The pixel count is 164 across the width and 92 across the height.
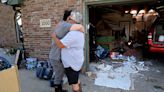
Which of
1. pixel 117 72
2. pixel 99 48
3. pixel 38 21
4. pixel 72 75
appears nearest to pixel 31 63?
pixel 38 21

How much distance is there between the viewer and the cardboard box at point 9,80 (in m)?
2.36

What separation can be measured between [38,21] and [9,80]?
444 cm

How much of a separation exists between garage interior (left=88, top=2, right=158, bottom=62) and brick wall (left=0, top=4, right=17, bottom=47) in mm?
5732

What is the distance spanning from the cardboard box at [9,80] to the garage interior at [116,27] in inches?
182

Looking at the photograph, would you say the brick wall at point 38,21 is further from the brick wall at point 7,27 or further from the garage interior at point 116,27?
the brick wall at point 7,27

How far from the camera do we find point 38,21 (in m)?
6.64

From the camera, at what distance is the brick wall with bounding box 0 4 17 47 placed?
11.6m

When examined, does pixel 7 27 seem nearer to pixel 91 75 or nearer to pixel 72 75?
pixel 91 75

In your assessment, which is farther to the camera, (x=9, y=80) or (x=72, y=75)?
(x=72, y=75)

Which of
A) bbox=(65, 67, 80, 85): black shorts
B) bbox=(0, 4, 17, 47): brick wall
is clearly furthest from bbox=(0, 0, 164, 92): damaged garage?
bbox=(0, 4, 17, 47): brick wall

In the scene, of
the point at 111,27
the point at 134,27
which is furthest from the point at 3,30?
the point at 134,27

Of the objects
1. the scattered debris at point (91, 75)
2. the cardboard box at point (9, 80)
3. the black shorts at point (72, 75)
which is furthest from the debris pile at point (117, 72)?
the cardboard box at point (9, 80)

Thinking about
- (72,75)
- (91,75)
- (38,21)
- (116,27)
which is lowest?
(91,75)

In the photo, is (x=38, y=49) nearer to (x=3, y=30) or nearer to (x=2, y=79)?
(x=2, y=79)
